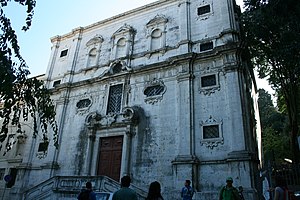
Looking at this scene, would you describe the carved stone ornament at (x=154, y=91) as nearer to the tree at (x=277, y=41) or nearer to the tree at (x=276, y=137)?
the tree at (x=277, y=41)

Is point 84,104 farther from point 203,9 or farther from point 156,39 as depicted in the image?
point 203,9

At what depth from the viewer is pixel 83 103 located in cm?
1841

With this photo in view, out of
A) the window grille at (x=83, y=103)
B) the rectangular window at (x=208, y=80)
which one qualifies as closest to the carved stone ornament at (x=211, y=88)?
the rectangular window at (x=208, y=80)

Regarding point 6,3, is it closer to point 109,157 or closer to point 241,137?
point 241,137

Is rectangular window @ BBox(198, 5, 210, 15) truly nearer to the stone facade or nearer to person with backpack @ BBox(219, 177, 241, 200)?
the stone facade

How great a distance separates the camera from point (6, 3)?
15.8ft

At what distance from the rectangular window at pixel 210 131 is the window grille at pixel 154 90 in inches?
153

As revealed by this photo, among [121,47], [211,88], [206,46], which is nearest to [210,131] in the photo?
[211,88]

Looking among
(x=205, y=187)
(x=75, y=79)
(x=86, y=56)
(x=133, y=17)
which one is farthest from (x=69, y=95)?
(x=205, y=187)

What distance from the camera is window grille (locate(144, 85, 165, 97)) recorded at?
612 inches

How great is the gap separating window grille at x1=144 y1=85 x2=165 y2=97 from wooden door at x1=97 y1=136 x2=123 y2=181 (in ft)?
11.0

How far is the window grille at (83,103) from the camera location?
18.1 metres

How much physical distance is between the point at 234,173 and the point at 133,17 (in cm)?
1471

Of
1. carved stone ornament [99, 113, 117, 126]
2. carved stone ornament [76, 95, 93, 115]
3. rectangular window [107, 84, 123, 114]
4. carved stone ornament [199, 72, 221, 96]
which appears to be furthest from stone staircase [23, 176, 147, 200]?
carved stone ornament [199, 72, 221, 96]
